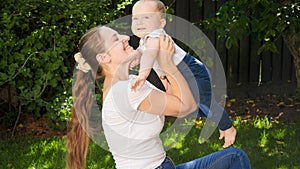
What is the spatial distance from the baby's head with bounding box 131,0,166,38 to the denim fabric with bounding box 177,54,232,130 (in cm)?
25

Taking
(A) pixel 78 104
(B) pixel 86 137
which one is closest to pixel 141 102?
(A) pixel 78 104

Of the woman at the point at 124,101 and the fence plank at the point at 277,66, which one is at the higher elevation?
the woman at the point at 124,101

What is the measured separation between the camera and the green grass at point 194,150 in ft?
13.2

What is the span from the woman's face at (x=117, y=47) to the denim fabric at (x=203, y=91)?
0.65 ft

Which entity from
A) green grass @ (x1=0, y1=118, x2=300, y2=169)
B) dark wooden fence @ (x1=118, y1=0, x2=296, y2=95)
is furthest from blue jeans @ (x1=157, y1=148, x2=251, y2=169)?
dark wooden fence @ (x1=118, y1=0, x2=296, y2=95)

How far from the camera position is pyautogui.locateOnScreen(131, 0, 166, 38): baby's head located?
1.54 metres

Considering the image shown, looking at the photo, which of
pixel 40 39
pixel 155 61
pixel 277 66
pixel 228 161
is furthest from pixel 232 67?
pixel 155 61

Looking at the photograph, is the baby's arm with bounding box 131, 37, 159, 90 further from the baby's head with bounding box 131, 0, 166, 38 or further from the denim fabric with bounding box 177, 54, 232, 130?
the denim fabric with bounding box 177, 54, 232, 130

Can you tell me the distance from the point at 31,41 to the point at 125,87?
127 inches

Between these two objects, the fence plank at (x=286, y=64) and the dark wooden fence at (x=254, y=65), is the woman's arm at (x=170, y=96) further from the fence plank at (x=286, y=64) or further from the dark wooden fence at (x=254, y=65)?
the fence plank at (x=286, y=64)

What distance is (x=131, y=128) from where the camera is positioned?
6.14 ft

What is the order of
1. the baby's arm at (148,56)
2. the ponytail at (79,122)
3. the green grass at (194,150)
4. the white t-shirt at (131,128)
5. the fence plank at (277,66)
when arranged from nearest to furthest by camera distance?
the baby's arm at (148,56), the white t-shirt at (131,128), the ponytail at (79,122), the green grass at (194,150), the fence plank at (277,66)

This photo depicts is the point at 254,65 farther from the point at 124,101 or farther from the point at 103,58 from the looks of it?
the point at 103,58

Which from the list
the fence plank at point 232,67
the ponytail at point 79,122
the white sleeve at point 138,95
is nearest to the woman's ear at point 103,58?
the white sleeve at point 138,95
